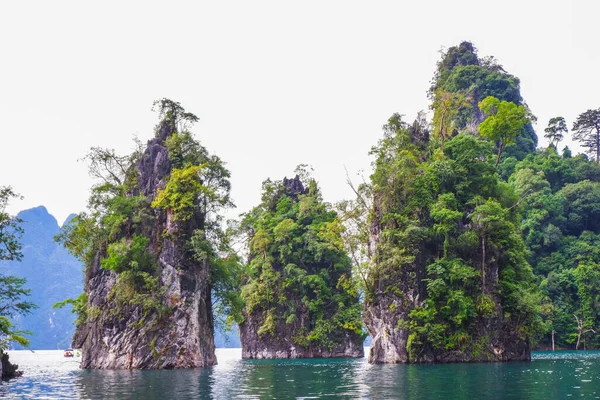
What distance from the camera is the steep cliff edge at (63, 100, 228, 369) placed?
47.0 meters

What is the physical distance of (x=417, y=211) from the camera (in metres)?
49.7

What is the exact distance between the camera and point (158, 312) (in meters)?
46.9

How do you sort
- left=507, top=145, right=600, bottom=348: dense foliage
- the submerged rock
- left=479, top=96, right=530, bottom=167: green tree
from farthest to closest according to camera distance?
left=507, top=145, right=600, bottom=348: dense foliage
left=479, top=96, right=530, bottom=167: green tree
the submerged rock

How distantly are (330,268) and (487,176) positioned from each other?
93.6 ft

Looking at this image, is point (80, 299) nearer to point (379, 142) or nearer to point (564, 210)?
point (379, 142)

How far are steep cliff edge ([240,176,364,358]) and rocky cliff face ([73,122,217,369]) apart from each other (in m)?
20.6

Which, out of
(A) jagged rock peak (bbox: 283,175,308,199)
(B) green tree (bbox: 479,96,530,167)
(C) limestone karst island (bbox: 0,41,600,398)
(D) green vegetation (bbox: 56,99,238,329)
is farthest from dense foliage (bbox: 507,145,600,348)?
(D) green vegetation (bbox: 56,99,238,329)

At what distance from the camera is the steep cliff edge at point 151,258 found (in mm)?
46969

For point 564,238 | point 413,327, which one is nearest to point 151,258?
point 413,327

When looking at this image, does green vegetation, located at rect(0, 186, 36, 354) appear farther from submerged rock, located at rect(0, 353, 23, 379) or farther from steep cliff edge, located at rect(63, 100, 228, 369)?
steep cliff edge, located at rect(63, 100, 228, 369)

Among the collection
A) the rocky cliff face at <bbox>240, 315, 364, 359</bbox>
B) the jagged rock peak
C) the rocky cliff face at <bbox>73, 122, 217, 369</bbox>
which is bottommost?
the rocky cliff face at <bbox>240, 315, 364, 359</bbox>

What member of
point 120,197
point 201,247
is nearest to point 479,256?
point 201,247

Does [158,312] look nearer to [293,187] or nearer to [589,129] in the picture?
[293,187]

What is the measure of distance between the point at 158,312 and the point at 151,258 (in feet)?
14.5
